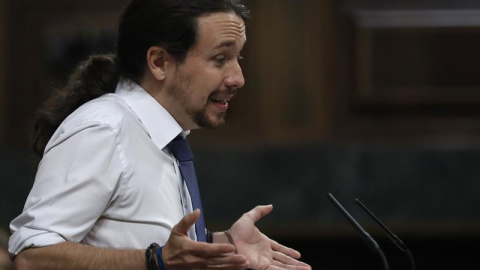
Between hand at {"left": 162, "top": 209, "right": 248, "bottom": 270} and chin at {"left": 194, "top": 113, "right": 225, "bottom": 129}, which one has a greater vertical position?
chin at {"left": 194, "top": 113, "right": 225, "bottom": 129}

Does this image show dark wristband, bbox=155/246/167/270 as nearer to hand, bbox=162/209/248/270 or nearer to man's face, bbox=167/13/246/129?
hand, bbox=162/209/248/270

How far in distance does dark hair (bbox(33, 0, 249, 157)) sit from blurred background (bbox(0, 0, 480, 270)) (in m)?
2.64

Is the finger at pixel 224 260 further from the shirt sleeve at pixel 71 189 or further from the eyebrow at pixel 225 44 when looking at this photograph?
the eyebrow at pixel 225 44

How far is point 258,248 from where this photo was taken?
2.97m

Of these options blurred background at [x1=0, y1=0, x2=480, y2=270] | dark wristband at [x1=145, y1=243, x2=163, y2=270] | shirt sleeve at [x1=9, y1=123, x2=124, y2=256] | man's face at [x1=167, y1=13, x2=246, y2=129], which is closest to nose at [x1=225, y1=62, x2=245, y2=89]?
man's face at [x1=167, y1=13, x2=246, y2=129]

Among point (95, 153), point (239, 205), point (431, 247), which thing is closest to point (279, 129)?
point (239, 205)

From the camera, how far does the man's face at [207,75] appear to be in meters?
2.89

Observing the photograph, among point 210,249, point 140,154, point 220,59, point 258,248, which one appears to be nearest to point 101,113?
point 140,154

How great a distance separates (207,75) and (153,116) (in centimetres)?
19

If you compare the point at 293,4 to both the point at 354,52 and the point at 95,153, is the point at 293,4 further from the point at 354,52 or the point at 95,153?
the point at 95,153

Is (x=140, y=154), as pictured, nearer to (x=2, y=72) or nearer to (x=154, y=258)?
(x=154, y=258)

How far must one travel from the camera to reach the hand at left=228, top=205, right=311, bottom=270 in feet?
9.57

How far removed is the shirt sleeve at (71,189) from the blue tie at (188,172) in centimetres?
29

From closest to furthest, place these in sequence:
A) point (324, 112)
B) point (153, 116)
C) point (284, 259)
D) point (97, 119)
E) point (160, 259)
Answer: point (160, 259) < point (97, 119) < point (153, 116) < point (284, 259) < point (324, 112)
